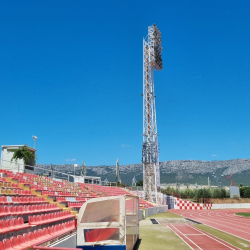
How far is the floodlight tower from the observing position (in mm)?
35906

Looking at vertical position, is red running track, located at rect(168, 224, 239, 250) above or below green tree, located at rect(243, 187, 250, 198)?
below

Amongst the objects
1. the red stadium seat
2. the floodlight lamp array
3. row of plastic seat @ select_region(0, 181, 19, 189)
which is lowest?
the red stadium seat

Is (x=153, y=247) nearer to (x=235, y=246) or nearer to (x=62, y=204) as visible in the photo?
(x=235, y=246)

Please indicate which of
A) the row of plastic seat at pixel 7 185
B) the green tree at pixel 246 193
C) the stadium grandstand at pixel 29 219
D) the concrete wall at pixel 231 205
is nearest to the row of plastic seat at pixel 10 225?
the stadium grandstand at pixel 29 219

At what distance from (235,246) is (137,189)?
29799 mm

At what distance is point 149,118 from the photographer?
37188mm

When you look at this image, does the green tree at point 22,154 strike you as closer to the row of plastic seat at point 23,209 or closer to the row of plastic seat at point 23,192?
the row of plastic seat at point 23,192

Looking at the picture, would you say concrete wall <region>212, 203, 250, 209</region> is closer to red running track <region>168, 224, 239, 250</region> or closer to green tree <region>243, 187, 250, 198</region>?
green tree <region>243, 187, 250, 198</region>

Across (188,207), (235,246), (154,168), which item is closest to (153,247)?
(235,246)

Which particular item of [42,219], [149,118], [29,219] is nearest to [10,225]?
[29,219]

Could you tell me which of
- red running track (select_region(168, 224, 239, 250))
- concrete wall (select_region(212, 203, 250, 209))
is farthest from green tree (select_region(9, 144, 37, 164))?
concrete wall (select_region(212, 203, 250, 209))

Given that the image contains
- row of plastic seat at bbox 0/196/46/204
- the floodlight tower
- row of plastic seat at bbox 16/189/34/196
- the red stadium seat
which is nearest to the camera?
the red stadium seat

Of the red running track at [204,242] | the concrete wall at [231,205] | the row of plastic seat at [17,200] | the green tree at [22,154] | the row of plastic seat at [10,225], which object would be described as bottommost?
the concrete wall at [231,205]

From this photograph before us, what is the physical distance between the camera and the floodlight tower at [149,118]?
3591 centimetres
